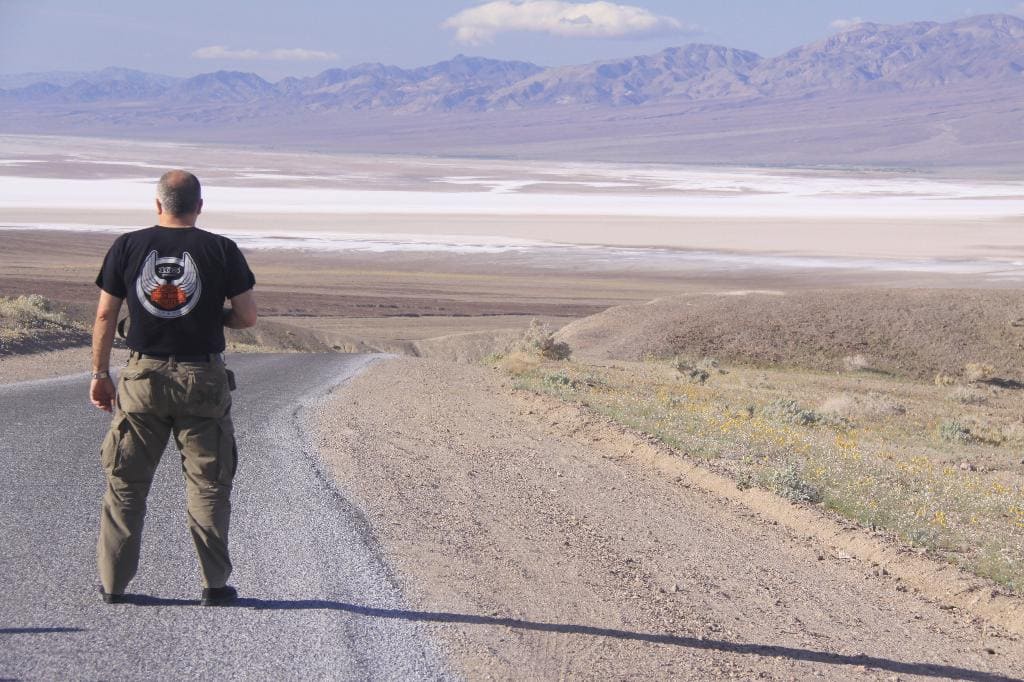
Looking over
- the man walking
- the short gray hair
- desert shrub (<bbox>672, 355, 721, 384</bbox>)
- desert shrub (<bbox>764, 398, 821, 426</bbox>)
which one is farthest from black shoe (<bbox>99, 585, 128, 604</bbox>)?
desert shrub (<bbox>672, 355, 721, 384</bbox>)

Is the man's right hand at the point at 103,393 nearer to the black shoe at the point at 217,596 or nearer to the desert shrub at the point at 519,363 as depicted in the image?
the black shoe at the point at 217,596

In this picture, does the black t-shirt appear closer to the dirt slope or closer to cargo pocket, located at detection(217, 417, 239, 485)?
cargo pocket, located at detection(217, 417, 239, 485)

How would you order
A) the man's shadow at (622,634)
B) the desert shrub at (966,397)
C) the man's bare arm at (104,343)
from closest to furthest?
1. the man's bare arm at (104,343)
2. the man's shadow at (622,634)
3. the desert shrub at (966,397)

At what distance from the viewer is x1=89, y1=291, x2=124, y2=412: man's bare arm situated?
201 inches

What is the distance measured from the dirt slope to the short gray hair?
2249 cm

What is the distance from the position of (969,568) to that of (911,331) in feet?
70.6

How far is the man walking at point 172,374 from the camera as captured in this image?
198 inches

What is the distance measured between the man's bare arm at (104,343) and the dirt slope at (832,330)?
22.5 metres

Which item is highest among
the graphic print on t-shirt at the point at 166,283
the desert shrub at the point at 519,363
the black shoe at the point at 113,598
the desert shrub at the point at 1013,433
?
the graphic print on t-shirt at the point at 166,283

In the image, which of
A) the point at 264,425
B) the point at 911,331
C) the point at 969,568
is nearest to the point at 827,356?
the point at 911,331

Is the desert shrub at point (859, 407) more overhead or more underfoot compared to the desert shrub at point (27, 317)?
more underfoot

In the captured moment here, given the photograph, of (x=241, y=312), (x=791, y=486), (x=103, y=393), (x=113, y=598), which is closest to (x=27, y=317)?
(x=791, y=486)

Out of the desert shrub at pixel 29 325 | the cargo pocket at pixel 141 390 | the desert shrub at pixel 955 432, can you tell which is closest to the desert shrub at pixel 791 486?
the cargo pocket at pixel 141 390

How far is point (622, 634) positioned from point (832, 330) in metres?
23.4
